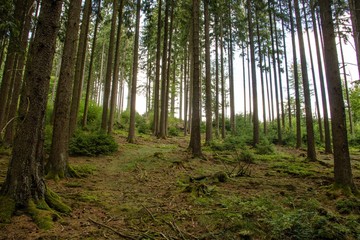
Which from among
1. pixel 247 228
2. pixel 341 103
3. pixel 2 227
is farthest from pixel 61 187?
pixel 341 103

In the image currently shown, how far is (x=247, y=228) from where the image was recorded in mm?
3658

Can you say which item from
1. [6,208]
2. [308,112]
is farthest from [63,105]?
[308,112]

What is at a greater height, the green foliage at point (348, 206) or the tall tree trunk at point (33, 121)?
the tall tree trunk at point (33, 121)

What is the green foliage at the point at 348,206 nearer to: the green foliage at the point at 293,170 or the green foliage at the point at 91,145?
the green foliage at the point at 293,170

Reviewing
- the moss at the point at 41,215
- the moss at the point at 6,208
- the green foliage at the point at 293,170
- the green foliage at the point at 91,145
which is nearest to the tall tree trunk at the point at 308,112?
the green foliage at the point at 293,170

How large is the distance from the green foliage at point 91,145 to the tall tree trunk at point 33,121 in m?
6.13

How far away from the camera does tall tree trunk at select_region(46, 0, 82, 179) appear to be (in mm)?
6750

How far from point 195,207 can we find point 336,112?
407 cm

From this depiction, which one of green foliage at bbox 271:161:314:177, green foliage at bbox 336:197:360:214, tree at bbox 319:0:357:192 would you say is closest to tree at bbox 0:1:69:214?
green foliage at bbox 336:197:360:214

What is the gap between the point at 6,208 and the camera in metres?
3.47

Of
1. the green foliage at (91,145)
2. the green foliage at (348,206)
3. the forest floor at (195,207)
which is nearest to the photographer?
the forest floor at (195,207)

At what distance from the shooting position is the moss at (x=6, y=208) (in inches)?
131

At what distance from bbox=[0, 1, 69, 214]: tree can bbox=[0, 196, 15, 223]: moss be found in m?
0.04

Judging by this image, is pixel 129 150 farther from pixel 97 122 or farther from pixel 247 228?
pixel 247 228
